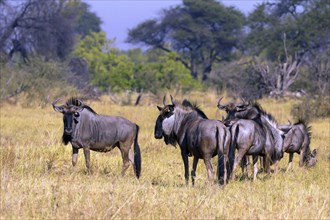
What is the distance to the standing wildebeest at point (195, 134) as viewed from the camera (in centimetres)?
799

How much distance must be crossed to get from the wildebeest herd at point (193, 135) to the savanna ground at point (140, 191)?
0.82 ft

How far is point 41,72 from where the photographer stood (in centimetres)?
2402

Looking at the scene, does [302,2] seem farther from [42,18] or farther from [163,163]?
[163,163]

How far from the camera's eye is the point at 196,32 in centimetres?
4509

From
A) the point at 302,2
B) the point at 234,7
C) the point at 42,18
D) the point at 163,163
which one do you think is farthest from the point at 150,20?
the point at 163,163

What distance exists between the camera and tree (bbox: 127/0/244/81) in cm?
4528

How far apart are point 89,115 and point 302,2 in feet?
122

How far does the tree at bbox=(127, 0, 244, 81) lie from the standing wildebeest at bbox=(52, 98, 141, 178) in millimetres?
35162

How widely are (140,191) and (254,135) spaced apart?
2553 millimetres

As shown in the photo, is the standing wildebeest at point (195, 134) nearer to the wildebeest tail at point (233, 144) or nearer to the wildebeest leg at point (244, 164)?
the wildebeest tail at point (233, 144)

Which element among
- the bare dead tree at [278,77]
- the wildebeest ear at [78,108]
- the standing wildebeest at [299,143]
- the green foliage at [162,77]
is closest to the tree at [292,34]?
the green foliage at [162,77]

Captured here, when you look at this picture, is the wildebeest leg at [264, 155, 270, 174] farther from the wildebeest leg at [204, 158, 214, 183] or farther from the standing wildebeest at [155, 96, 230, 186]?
the wildebeest leg at [204, 158, 214, 183]

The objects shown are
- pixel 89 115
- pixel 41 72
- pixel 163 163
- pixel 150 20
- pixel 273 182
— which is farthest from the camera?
pixel 150 20

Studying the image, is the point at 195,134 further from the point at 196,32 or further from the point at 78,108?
the point at 196,32
